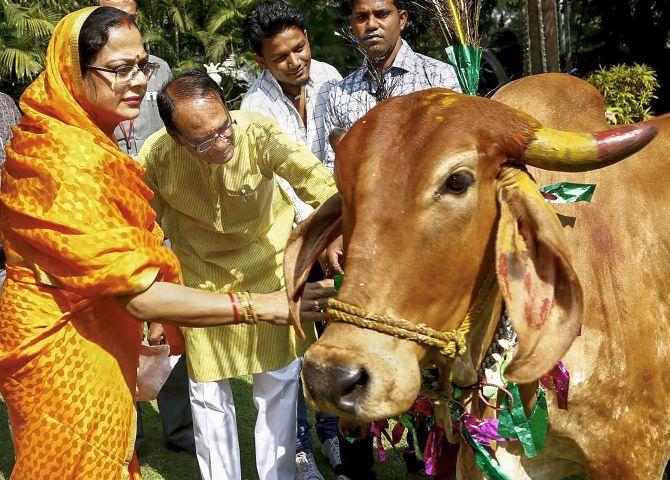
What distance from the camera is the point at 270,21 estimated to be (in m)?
4.59

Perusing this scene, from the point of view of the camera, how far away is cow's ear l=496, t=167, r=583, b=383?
207cm

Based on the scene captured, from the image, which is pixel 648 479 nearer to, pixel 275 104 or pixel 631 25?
pixel 275 104

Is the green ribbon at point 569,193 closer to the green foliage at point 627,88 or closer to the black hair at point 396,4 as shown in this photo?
the black hair at point 396,4

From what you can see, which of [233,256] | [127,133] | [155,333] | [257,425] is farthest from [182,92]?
[257,425]

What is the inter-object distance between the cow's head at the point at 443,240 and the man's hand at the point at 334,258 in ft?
1.89

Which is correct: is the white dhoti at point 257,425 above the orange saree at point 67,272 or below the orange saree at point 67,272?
below

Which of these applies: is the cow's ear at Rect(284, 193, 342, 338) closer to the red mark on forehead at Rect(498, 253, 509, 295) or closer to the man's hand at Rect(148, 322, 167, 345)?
the red mark on forehead at Rect(498, 253, 509, 295)

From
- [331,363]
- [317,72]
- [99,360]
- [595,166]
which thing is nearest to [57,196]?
[99,360]

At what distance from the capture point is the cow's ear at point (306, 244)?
258 cm

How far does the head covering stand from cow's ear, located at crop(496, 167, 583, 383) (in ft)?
4.13

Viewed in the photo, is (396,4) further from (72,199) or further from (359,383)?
(359,383)

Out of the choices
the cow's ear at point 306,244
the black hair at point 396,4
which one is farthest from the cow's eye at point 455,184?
the black hair at point 396,4

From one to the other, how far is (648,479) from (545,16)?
638 centimetres

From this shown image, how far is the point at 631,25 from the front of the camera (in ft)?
48.1
